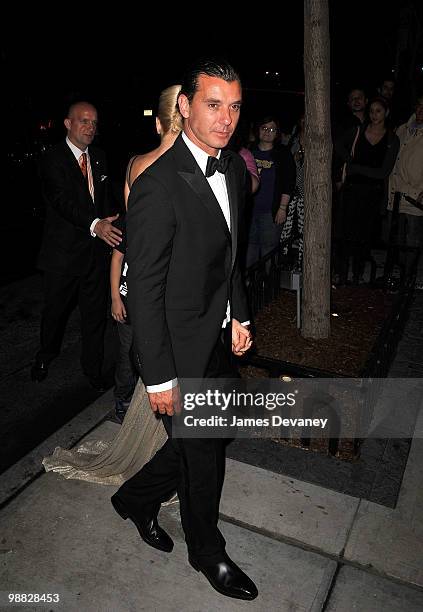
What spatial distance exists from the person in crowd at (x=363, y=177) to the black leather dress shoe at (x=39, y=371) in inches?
138

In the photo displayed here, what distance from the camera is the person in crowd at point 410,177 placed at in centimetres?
650

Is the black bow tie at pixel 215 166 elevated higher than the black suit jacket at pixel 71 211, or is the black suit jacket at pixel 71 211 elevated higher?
the black bow tie at pixel 215 166

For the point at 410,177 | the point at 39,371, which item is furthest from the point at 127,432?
the point at 410,177

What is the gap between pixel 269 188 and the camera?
6.08m

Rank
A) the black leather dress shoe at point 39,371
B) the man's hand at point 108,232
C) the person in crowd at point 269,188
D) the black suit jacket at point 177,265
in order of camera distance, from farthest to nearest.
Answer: the person in crowd at point 269,188, the black leather dress shoe at point 39,371, the man's hand at point 108,232, the black suit jacket at point 177,265

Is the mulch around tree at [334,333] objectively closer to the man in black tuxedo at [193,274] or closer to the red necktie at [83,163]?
the man in black tuxedo at [193,274]

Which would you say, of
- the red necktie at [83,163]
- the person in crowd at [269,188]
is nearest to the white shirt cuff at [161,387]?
the red necktie at [83,163]

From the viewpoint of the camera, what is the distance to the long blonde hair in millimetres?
2823

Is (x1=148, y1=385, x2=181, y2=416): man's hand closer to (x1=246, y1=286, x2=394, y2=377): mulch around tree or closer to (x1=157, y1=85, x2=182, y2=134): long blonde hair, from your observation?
(x1=157, y1=85, x2=182, y2=134): long blonde hair

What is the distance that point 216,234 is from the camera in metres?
2.19

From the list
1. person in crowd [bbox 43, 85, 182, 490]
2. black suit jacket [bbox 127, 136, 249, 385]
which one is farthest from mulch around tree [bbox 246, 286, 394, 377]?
black suit jacket [bbox 127, 136, 249, 385]

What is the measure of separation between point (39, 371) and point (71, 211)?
4.96ft

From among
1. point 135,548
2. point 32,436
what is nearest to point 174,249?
point 135,548

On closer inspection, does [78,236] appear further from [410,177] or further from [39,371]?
[410,177]
